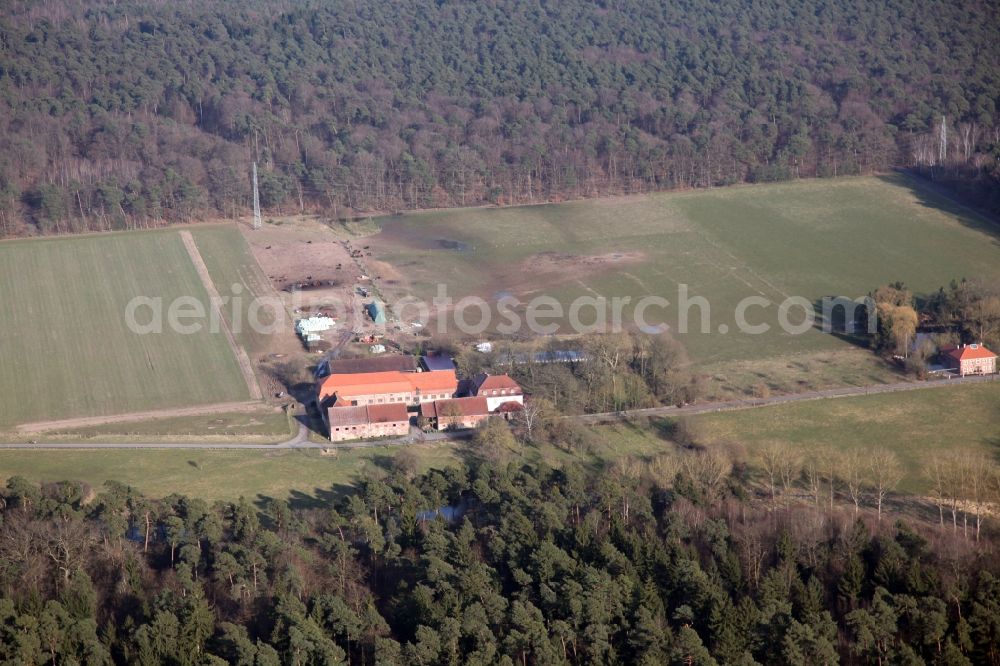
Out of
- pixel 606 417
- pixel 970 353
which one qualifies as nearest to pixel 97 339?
pixel 606 417

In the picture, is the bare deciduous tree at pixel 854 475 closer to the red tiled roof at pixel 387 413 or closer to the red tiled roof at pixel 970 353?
the red tiled roof at pixel 970 353

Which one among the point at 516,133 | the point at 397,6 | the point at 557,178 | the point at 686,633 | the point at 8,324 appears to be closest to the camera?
the point at 686,633

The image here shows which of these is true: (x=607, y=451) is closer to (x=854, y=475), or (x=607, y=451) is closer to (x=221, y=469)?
(x=854, y=475)

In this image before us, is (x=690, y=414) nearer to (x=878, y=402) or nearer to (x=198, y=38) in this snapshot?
(x=878, y=402)

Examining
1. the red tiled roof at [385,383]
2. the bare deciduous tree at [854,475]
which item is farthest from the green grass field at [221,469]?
the bare deciduous tree at [854,475]

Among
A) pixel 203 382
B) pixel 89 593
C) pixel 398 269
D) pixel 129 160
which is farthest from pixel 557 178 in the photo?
pixel 89 593
